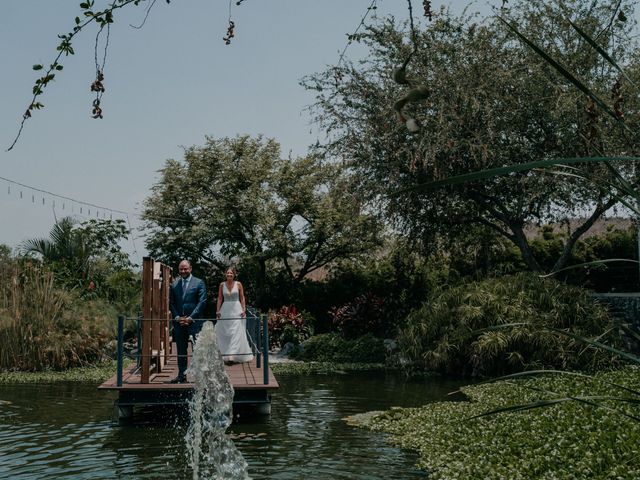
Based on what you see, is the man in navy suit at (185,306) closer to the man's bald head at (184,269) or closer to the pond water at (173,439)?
the man's bald head at (184,269)

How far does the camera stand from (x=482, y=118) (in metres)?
20.0

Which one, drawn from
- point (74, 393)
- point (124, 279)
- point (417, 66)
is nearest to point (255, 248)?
point (124, 279)

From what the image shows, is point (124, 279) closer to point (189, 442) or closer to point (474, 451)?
point (189, 442)

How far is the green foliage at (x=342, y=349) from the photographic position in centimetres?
2180

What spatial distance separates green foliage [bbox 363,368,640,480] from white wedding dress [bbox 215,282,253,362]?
3.60 metres

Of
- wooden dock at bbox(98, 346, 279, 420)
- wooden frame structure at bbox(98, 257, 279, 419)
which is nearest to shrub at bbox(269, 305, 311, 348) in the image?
wooden frame structure at bbox(98, 257, 279, 419)

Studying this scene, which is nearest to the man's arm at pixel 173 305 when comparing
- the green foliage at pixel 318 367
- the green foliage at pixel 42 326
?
the green foliage at pixel 318 367

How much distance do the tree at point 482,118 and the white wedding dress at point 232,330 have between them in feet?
21.9

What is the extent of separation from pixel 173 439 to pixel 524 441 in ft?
14.9

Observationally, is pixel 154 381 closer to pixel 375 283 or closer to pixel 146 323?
pixel 146 323

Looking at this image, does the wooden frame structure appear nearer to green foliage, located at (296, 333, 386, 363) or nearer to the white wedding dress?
the white wedding dress

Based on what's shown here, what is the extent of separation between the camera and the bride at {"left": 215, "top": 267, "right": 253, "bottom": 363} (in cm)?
1396

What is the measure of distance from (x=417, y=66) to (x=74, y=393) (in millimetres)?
12107

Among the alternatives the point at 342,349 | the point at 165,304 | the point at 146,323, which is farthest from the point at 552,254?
the point at 146,323
